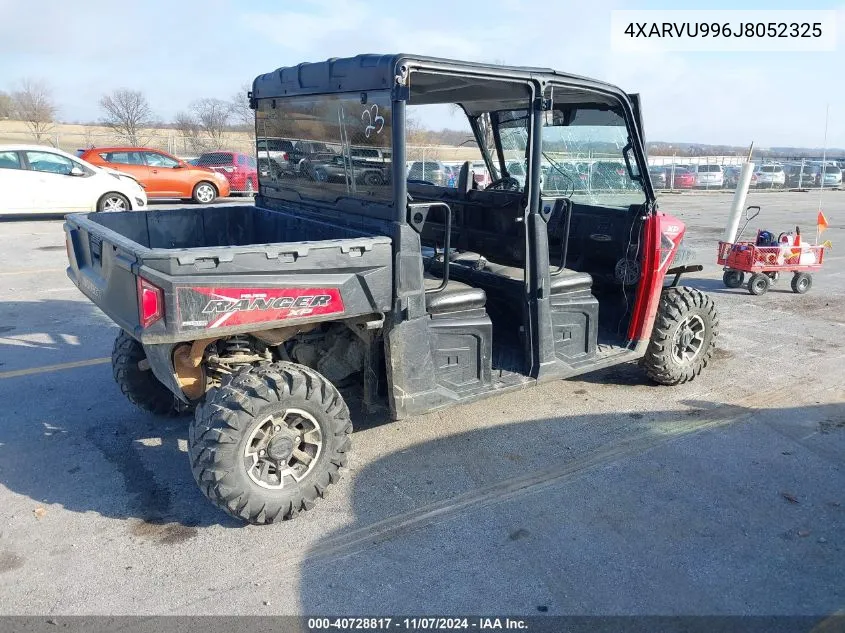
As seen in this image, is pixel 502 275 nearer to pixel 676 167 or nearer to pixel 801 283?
pixel 801 283

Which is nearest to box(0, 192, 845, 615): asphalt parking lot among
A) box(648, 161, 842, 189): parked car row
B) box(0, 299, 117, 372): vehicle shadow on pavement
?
box(0, 299, 117, 372): vehicle shadow on pavement

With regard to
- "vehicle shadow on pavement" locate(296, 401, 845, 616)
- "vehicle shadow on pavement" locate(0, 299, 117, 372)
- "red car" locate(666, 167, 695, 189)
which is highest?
"red car" locate(666, 167, 695, 189)

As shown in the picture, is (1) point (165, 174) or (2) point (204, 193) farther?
(2) point (204, 193)

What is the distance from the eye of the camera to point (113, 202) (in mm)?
13992

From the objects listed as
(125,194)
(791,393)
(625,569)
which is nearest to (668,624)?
(625,569)

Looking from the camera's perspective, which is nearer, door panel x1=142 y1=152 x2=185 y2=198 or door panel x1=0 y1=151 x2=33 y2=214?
door panel x1=0 y1=151 x2=33 y2=214

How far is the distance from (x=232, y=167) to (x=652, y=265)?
17.7 meters

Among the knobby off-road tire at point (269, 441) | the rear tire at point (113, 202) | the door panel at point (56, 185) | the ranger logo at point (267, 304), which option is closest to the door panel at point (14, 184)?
the door panel at point (56, 185)

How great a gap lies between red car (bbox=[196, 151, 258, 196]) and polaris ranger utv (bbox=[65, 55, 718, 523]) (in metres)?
16.2

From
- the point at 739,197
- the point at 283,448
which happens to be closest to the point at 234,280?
the point at 283,448

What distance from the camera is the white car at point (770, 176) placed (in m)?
33.5

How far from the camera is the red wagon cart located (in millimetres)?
9133

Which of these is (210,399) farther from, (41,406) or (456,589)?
(41,406)

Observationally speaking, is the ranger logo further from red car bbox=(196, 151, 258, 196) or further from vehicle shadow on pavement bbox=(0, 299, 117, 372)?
red car bbox=(196, 151, 258, 196)
